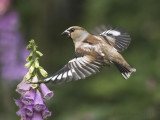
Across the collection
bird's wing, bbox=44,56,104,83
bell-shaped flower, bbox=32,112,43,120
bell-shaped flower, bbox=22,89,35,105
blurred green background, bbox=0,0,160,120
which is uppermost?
blurred green background, bbox=0,0,160,120

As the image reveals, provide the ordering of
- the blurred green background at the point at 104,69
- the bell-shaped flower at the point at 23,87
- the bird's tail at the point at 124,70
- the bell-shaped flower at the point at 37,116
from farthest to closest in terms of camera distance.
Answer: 1. the blurred green background at the point at 104,69
2. the bird's tail at the point at 124,70
3. the bell-shaped flower at the point at 23,87
4. the bell-shaped flower at the point at 37,116

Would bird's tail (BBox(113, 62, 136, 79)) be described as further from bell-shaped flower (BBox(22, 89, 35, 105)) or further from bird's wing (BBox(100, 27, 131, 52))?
bell-shaped flower (BBox(22, 89, 35, 105))

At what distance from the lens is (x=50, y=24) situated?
354 inches

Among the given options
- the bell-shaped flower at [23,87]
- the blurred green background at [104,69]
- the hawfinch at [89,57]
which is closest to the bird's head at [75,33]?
the hawfinch at [89,57]

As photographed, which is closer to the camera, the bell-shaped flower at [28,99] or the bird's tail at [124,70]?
the bell-shaped flower at [28,99]

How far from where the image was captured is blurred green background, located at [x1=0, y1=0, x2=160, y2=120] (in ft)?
19.1

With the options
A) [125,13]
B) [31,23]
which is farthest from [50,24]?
[125,13]

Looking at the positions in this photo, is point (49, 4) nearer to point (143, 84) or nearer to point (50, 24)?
point (50, 24)

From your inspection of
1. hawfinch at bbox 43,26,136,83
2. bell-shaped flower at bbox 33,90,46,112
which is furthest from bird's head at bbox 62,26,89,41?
bell-shaped flower at bbox 33,90,46,112

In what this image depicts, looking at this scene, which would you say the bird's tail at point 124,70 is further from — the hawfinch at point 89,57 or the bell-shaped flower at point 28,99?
the bell-shaped flower at point 28,99

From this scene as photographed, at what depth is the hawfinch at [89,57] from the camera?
2887mm

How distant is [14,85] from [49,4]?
2224 mm

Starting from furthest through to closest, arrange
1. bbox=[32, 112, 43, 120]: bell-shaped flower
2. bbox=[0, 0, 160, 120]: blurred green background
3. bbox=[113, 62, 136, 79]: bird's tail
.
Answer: bbox=[0, 0, 160, 120]: blurred green background → bbox=[113, 62, 136, 79]: bird's tail → bbox=[32, 112, 43, 120]: bell-shaped flower

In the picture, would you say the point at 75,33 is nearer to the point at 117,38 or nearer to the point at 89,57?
the point at 89,57
